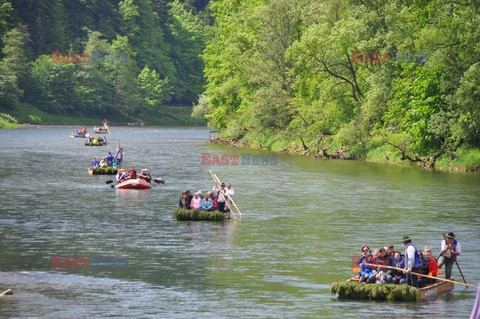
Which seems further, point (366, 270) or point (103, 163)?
point (103, 163)

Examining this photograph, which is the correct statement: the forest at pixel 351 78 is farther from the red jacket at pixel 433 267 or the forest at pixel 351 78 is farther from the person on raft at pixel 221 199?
the red jacket at pixel 433 267

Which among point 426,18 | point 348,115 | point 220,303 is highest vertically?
point 426,18

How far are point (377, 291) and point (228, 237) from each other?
13738mm

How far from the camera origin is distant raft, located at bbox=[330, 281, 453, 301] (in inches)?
1217

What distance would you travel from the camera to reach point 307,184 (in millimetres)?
66625

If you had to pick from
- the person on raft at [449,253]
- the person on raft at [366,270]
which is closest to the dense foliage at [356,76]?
the person on raft at [449,253]

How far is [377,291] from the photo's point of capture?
3102 centimetres

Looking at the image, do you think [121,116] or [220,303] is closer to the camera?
[220,303]

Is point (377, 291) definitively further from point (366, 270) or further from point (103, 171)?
point (103, 171)

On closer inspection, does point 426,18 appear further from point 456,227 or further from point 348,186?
point 456,227

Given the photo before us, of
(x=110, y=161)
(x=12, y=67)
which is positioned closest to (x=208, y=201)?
(x=110, y=161)

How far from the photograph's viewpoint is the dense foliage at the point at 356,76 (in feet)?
234

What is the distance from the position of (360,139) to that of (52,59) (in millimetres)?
101324

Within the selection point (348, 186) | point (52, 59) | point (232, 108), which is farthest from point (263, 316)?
point (52, 59)
